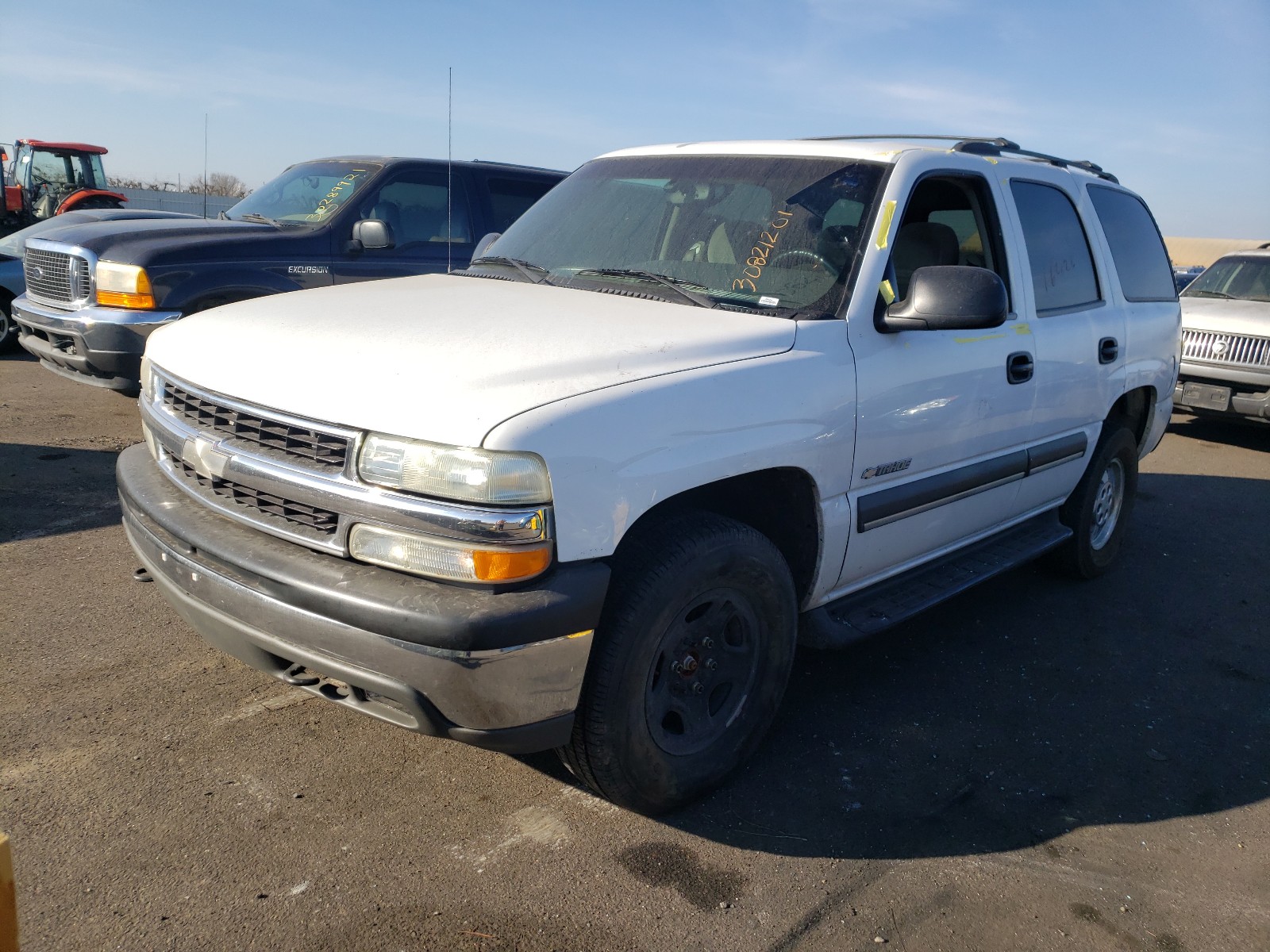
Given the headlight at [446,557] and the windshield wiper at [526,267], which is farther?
the windshield wiper at [526,267]

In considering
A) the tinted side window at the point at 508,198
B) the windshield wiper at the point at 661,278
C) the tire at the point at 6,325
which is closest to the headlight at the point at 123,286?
the tinted side window at the point at 508,198

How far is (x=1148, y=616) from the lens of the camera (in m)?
4.83

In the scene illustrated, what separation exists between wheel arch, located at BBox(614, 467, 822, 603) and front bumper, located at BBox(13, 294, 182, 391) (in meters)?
4.48

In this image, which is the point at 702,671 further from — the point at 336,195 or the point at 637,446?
the point at 336,195

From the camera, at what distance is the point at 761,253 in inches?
133

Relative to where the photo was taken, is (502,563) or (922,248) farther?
(922,248)

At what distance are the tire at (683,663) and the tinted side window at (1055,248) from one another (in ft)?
6.68

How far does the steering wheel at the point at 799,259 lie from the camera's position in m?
3.31

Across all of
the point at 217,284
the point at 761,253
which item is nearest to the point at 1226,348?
the point at 761,253

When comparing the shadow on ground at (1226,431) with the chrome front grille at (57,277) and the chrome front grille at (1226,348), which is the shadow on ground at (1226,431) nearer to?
the chrome front grille at (1226,348)

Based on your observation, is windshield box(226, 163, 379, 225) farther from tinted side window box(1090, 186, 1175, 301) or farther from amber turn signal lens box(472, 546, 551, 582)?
amber turn signal lens box(472, 546, 551, 582)

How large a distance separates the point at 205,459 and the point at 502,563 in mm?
1003

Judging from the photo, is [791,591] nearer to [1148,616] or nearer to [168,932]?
[168,932]

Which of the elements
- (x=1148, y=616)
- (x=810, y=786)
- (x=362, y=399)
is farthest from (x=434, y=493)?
(x=1148, y=616)
